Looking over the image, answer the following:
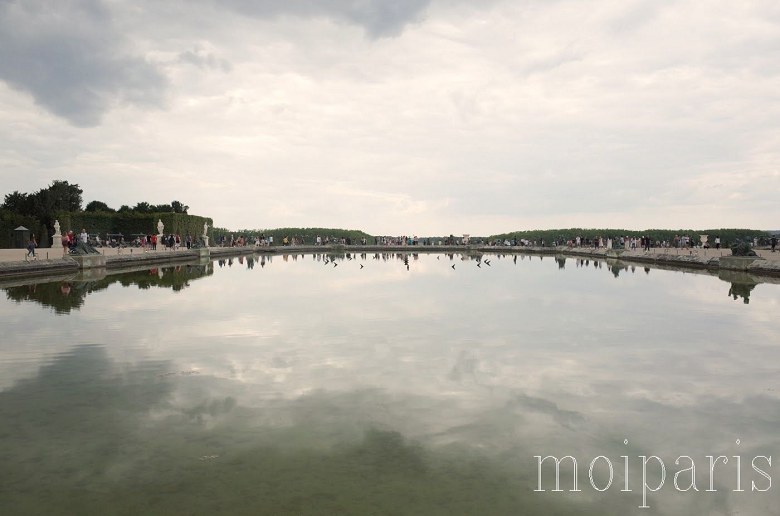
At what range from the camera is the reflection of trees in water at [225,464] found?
15.7 feet

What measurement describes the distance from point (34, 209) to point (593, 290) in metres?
68.2

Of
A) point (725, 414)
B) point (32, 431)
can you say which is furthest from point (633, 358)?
point (32, 431)

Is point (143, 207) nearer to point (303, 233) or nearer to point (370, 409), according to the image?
point (303, 233)

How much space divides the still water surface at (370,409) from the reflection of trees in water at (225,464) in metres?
0.03

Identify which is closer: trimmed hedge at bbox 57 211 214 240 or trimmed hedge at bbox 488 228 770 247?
trimmed hedge at bbox 57 211 214 240

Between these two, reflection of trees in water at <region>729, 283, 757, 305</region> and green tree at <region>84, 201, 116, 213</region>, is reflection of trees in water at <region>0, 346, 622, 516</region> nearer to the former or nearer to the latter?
reflection of trees in water at <region>729, 283, 757, 305</region>

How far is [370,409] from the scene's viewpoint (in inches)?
Result: 285

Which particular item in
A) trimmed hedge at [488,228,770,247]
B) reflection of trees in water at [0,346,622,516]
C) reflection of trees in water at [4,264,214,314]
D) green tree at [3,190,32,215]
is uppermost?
green tree at [3,190,32,215]

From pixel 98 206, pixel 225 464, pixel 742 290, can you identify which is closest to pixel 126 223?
pixel 98 206

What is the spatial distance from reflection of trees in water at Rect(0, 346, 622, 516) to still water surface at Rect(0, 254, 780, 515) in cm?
3

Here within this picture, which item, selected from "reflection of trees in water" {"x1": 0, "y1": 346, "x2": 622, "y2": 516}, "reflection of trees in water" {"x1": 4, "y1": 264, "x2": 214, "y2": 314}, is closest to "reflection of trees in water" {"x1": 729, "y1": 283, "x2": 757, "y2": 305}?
"reflection of trees in water" {"x1": 0, "y1": 346, "x2": 622, "y2": 516}

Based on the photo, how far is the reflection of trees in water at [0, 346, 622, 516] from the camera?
478cm

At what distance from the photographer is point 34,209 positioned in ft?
216

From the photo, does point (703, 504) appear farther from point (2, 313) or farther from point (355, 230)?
point (355, 230)
